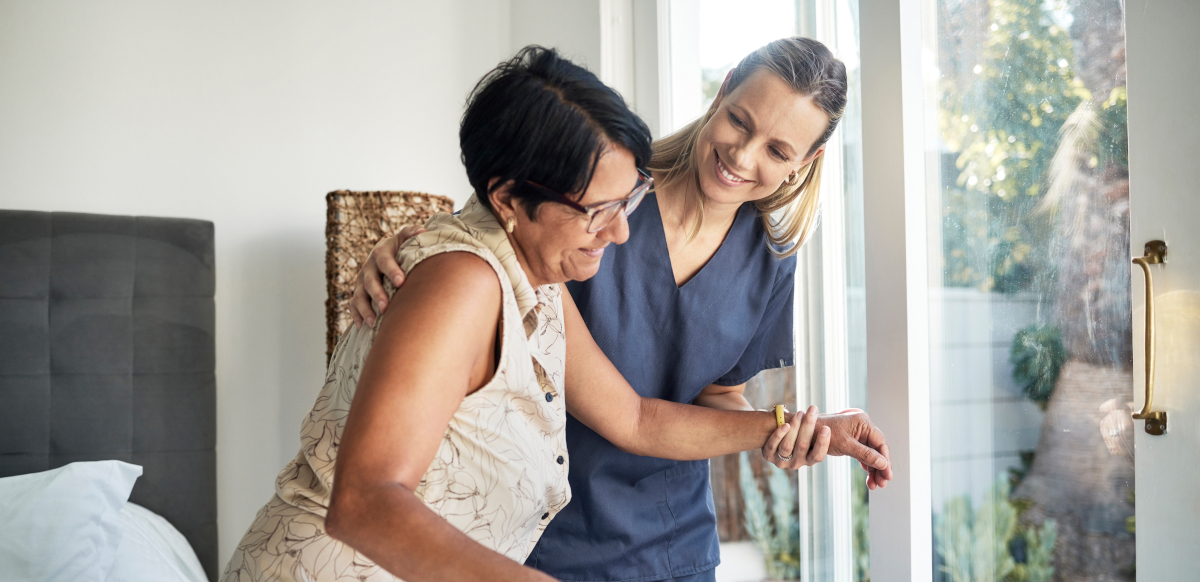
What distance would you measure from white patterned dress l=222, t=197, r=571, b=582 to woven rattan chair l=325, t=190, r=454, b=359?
1472 millimetres

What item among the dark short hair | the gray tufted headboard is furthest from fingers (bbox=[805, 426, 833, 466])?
the gray tufted headboard

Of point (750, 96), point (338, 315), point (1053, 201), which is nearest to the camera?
point (1053, 201)

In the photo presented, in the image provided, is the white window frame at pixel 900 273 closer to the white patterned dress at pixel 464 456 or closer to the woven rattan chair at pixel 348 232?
the white patterned dress at pixel 464 456

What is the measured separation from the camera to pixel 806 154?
1254 millimetres

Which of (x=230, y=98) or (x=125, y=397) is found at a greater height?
(x=230, y=98)

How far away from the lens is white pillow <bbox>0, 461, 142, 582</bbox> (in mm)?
1716

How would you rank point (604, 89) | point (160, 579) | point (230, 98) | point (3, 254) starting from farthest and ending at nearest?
point (230, 98) → point (3, 254) → point (160, 579) → point (604, 89)

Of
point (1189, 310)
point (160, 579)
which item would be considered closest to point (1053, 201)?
point (1189, 310)

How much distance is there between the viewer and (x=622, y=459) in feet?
4.25

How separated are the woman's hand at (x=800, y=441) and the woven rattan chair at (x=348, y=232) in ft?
4.74

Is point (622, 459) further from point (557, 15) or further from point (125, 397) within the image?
point (557, 15)

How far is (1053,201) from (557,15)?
200 cm

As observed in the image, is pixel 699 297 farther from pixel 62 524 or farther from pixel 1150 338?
pixel 62 524

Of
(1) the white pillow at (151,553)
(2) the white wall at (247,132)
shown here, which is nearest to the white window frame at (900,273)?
(1) the white pillow at (151,553)
